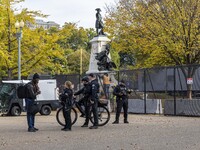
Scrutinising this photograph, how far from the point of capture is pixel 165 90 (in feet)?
80.8

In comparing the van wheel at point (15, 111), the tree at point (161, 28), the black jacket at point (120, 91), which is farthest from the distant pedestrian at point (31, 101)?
the tree at point (161, 28)

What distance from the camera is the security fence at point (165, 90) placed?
21672 mm

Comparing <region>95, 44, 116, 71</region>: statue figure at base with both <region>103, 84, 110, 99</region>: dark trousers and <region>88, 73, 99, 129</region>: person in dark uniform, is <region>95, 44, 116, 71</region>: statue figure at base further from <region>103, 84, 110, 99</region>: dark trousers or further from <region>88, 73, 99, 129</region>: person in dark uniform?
<region>88, 73, 99, 129</region>: person in dark uniform

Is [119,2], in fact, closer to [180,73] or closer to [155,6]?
[155,6]

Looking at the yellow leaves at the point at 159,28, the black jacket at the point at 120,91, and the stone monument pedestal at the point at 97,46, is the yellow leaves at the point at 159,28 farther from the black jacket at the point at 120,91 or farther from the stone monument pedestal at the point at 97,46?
the black jacket at the point at 120,91

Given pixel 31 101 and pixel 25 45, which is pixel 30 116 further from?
pixel 25 45

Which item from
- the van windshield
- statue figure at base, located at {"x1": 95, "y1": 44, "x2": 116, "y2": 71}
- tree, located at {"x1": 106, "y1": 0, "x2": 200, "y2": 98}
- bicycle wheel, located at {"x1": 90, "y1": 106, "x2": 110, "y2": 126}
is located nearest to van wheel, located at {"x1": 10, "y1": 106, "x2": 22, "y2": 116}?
the van windshield

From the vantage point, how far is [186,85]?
23156mm

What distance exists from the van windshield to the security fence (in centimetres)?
578

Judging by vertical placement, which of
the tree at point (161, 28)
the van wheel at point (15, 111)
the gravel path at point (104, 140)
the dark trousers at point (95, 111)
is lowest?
the gravel path at point (104, 140)

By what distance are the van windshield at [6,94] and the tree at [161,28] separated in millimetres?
12794

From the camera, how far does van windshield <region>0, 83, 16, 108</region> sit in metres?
24.1

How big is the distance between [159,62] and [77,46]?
46999 millimetres

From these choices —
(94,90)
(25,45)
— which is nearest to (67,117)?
(94,90)
